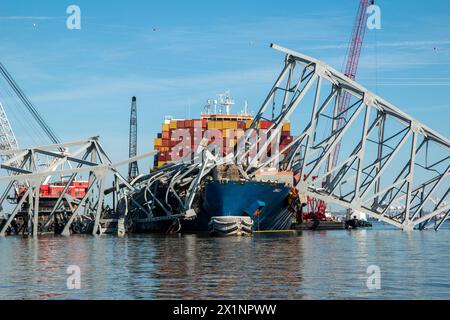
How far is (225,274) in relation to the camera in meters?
36.6

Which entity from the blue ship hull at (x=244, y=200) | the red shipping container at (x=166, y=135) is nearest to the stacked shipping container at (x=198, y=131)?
the red shipping container at (x=166, y=135)

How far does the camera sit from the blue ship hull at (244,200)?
3147 inches

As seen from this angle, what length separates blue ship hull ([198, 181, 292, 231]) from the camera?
79.9 m

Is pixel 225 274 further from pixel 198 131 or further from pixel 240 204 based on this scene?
pixel 198 131

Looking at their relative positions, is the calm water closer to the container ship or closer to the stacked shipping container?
the container ship

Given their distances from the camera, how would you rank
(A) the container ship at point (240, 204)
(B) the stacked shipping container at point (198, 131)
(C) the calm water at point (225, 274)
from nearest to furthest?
(C) the calm water at point (225, 274)
(A) the container ship at point (240, 204)
(B) the stacked shipping container at point (198, 131)

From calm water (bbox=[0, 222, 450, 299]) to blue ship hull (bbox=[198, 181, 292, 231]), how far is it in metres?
24.4

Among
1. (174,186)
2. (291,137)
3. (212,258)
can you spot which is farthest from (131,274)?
(291,137)

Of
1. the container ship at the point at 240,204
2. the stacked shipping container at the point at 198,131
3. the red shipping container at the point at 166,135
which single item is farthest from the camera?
the red shipping container at the point at 166,135

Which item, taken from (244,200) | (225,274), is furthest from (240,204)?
(225,274)

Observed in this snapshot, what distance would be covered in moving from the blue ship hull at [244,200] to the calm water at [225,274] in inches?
960

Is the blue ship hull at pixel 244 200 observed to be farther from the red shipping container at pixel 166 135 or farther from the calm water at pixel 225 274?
the red shipping container at pixel 166 135

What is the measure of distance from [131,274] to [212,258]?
975 cm

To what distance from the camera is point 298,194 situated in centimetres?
9306
